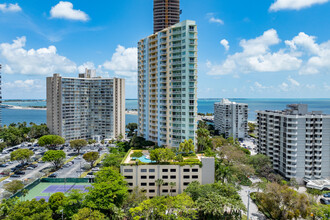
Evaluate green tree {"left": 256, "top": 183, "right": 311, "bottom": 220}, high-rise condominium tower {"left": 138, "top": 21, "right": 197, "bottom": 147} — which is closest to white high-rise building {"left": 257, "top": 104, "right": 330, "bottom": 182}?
green tree {"left": 256, "top": 183, "right": 311, "bottom": 220}

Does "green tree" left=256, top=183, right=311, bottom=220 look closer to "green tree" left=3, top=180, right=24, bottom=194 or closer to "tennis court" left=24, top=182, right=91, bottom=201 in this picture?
"tennis court" left=24, top=182, right=91, bottom=201

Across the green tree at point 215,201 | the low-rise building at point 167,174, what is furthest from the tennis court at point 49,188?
the green tree at point 215,201

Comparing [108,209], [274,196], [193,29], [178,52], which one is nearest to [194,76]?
[178,52]

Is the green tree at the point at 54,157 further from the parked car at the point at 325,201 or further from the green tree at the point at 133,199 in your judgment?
the parked car at the point at 325,201

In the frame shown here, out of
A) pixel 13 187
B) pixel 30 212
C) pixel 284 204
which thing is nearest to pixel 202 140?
pixel 284 204

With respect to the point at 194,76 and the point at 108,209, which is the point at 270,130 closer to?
the point at 194,76

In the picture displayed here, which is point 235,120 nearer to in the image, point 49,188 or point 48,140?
point 48,140
